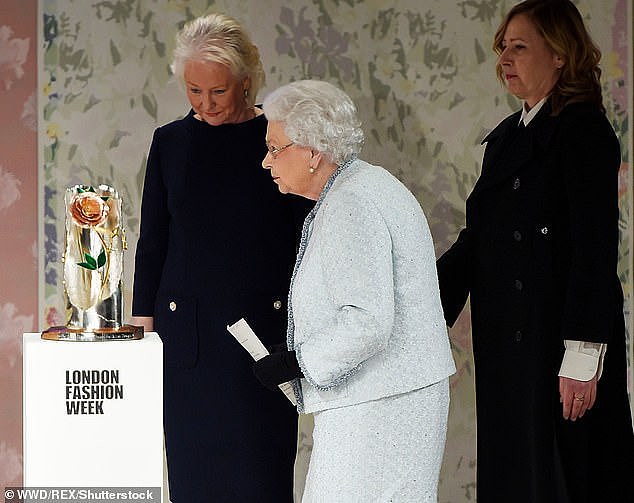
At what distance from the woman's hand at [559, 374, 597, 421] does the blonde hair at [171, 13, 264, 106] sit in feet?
3.43

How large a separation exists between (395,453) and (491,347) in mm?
589

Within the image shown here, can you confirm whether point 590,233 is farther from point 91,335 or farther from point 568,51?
point 91,335

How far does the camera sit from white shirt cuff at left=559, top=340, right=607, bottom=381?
89.5 inches

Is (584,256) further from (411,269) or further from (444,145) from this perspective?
(444,145)

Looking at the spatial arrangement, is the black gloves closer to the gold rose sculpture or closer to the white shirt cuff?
the gold rose sculpture

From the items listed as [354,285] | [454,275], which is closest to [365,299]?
[354,285]

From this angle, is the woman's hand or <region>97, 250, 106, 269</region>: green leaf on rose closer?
<region>97, 250, 106, 269</region>: green leaf on rose

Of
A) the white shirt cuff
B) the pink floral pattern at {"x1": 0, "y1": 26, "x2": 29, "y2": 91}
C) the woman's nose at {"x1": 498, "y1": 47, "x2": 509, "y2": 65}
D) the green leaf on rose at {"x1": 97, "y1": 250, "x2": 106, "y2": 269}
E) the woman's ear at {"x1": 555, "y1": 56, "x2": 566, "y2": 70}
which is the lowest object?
the white shirt cuff

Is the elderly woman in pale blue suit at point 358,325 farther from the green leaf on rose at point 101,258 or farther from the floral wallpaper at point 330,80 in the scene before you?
the floral wallpaper at point 330,80

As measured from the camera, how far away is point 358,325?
1872 millimetres

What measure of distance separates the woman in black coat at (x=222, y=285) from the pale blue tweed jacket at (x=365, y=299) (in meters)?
0.57

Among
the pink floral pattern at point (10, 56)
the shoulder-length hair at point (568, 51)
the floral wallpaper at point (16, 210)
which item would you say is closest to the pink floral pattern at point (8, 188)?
the floral wallpaper at point (16, 210)

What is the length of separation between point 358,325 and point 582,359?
65cm

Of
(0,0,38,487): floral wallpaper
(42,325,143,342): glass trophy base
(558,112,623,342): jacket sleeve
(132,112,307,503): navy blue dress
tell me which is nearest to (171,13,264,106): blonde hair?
(132,112,307,503): navy blue dress
